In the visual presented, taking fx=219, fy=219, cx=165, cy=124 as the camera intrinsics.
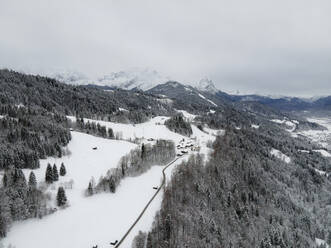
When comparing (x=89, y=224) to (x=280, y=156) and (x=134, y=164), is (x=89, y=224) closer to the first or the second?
(x=134, y=164)

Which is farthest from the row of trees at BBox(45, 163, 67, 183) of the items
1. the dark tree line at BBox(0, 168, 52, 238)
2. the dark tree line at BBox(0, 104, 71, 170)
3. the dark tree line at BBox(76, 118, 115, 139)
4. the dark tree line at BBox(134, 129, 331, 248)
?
the dark tree line at BBox(76, 118, 115, 139)

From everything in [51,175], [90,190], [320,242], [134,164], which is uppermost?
[51,175]

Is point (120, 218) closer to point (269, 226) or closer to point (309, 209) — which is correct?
point (269, 226)

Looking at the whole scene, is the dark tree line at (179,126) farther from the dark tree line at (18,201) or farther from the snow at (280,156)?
the dark tree line at (18,201)

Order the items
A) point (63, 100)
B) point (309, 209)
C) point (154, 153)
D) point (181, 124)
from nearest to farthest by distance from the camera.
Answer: point (154, 153) → point (309, 209) → point (181, 124) → point (63, 100)

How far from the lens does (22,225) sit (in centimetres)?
4453

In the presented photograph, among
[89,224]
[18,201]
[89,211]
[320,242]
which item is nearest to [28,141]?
[18,201]

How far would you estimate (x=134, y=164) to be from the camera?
7675 cm

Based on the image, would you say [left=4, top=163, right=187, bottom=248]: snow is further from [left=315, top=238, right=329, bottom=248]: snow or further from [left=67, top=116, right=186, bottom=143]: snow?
[left=67, top=116, right=186, bottom=143]: snow

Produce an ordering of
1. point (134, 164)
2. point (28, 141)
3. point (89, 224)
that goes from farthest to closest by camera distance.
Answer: point (134, 164), point (28, 141), point (89, 224)

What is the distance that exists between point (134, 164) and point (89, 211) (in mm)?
26940

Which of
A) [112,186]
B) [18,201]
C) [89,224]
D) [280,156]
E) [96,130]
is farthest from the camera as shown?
[280,156]

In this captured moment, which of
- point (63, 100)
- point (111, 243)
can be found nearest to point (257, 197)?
point (111, 243)

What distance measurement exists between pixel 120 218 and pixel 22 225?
19.5 m
